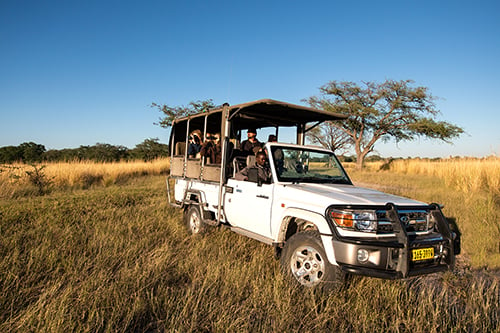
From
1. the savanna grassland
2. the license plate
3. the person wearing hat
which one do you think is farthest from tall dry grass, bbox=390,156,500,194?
the license plate

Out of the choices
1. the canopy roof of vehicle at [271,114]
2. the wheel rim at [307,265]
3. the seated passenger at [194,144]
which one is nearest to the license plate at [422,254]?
the wheel rim at [307,265]

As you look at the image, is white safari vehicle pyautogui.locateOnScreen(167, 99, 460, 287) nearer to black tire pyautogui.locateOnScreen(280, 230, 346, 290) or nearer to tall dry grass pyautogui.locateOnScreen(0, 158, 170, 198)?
black tire pyautogui.locateOnScreen(280, 230, 346, 290)

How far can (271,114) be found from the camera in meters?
6.26

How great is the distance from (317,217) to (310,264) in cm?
55

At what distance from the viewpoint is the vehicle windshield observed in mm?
4614

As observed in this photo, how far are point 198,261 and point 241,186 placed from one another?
51.3 inches

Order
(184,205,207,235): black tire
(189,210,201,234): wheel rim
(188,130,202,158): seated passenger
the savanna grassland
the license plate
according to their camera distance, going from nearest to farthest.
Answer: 1. the savanna grassland
2. the license plate
3. (184,205,207,235): black tire
4. (189,210,201,234): wheel rim
5. (188,130,202,158): seated passenger

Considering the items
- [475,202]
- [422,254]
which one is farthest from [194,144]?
[475,202]

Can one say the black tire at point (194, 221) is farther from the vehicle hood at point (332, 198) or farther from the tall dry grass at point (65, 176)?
the tall dry grass at point (65, 176)

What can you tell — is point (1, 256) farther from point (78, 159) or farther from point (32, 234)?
point (78, 159)

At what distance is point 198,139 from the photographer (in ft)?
22.5

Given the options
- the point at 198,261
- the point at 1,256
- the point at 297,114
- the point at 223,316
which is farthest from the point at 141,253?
the point at 297,114

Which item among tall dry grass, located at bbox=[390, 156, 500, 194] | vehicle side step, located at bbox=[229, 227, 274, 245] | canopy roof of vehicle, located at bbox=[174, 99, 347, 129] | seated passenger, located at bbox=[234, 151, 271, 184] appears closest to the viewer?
vehicle side step, located at bbox=[229, 227, 274, 245]

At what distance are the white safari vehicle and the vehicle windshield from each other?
0.02 metres
